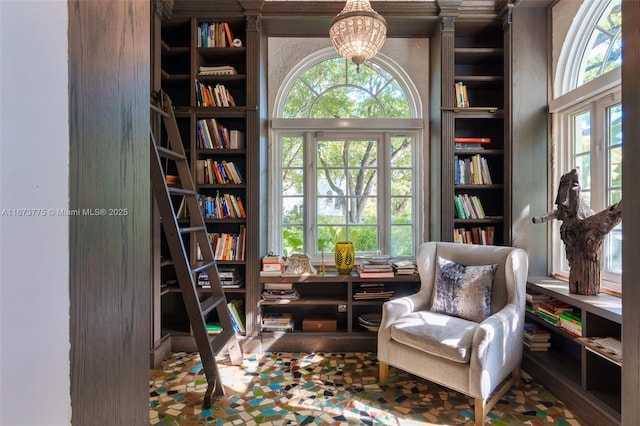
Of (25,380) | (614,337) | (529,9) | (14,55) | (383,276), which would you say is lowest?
(614,337)

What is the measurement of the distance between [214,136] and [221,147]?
0.37 feet

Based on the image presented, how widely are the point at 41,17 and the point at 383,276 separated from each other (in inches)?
103

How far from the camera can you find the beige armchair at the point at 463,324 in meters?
1.76

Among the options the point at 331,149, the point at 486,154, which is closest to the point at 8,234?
the point at 331,149

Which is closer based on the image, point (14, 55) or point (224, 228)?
point (14, 55)

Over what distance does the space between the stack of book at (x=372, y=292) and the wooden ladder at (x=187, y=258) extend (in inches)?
43.2

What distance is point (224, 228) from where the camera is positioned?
9.63 feet

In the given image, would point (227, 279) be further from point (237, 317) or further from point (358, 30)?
point (358, 30)

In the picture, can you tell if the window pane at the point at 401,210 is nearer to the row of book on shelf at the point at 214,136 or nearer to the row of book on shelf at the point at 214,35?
the row of book on shelf at the point at 214,136

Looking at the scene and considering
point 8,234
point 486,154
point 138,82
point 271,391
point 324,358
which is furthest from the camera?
point 486,154

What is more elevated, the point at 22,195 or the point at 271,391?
the point at 22,195

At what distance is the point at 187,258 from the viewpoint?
230 centimetres

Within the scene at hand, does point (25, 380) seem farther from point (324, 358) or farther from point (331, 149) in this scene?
point (331, 149)

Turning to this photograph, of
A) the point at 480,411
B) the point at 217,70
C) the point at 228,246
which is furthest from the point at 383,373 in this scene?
the point at 217,70
